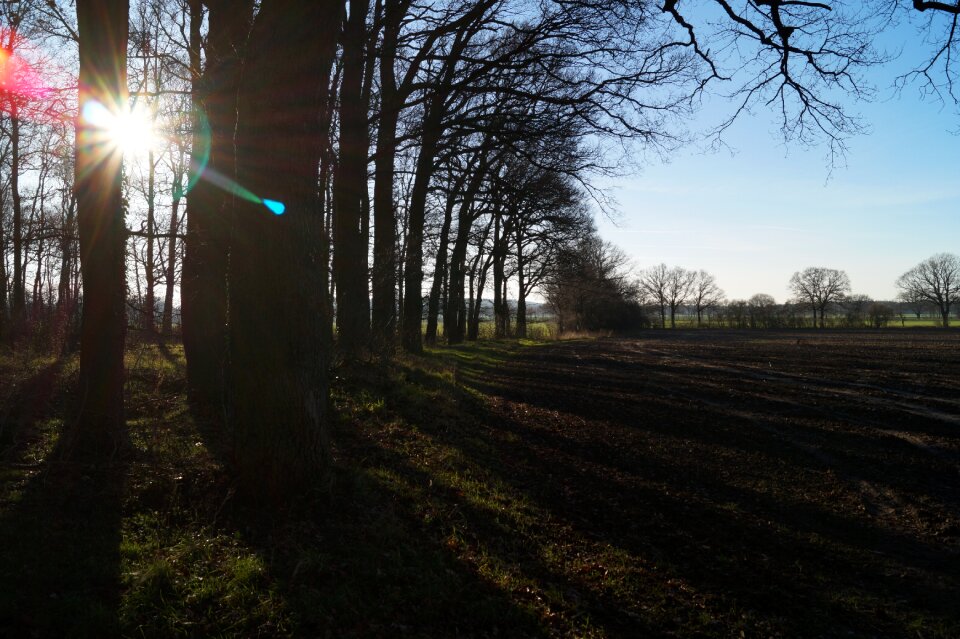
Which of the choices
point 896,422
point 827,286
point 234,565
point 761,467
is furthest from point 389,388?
point 827,286

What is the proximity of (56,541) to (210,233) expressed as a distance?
17.0 ft

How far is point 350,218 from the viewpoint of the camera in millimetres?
13336

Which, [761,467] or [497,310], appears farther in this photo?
[497,310]

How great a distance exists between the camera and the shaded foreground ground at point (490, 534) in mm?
3836

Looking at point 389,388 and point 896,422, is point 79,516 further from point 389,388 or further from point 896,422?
point 896,422

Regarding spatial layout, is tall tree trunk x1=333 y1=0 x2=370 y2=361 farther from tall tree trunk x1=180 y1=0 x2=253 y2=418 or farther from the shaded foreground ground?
tall tree trunk x1=180 y1=0 x2=253 y2=418

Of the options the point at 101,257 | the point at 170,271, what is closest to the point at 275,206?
the point at 101,257

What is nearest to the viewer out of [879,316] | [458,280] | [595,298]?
[458,280]

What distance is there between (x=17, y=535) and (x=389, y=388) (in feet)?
23.9

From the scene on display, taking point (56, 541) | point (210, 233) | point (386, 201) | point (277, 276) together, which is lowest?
point (56, 541)

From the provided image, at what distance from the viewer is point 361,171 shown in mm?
13539

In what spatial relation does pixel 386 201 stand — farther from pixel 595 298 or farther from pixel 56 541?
pixel 595 298

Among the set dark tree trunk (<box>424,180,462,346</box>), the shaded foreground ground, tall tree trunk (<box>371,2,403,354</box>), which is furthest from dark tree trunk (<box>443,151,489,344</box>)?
the shaded foreground ground

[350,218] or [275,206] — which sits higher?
[350,218]
